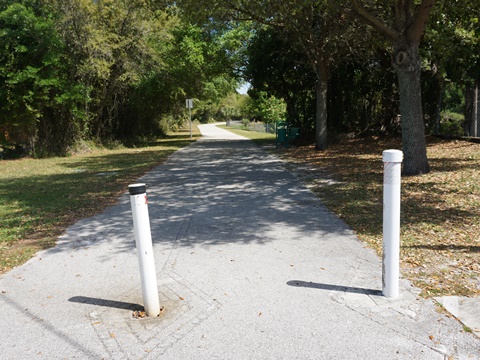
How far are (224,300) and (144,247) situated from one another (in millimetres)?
871

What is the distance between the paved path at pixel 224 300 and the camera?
3.04m

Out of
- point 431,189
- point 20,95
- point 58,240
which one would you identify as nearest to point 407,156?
point 431,189

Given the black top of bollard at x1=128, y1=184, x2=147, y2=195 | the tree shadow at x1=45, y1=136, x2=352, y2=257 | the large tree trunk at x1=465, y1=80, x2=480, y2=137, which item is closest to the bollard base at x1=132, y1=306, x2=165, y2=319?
the black top of bollard at x1=128, y1=184, x2=147, y2=195

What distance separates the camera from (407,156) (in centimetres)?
1001

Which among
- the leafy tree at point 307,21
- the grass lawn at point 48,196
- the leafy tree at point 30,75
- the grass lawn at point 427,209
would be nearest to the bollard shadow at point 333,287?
the grass lawn at point 427,209

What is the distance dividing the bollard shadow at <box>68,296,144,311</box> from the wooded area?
814cm

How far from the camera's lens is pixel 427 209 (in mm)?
6879

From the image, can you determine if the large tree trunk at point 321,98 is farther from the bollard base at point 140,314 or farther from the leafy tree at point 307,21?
the bollard base at point 140,314

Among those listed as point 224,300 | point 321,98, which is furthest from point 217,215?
point 321,98

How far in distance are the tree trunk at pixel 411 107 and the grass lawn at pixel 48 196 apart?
6.78 meters

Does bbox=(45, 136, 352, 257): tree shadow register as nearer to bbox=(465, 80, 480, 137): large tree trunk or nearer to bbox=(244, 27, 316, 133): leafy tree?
bbox=(244, 27, 316, 133): leafy tree

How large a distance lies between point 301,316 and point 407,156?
761 cm

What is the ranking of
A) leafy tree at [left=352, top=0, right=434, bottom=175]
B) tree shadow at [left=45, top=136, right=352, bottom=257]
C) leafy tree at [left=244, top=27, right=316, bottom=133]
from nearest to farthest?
tree shadow at [left=45, top=136, right=352, bottom=257] → leafy tree at [left=352, top=0, right=434, bottom=175] → leafy tree at [left=244, top=27, right=316, bottom=133]

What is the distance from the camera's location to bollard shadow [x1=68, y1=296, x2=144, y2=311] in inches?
146
